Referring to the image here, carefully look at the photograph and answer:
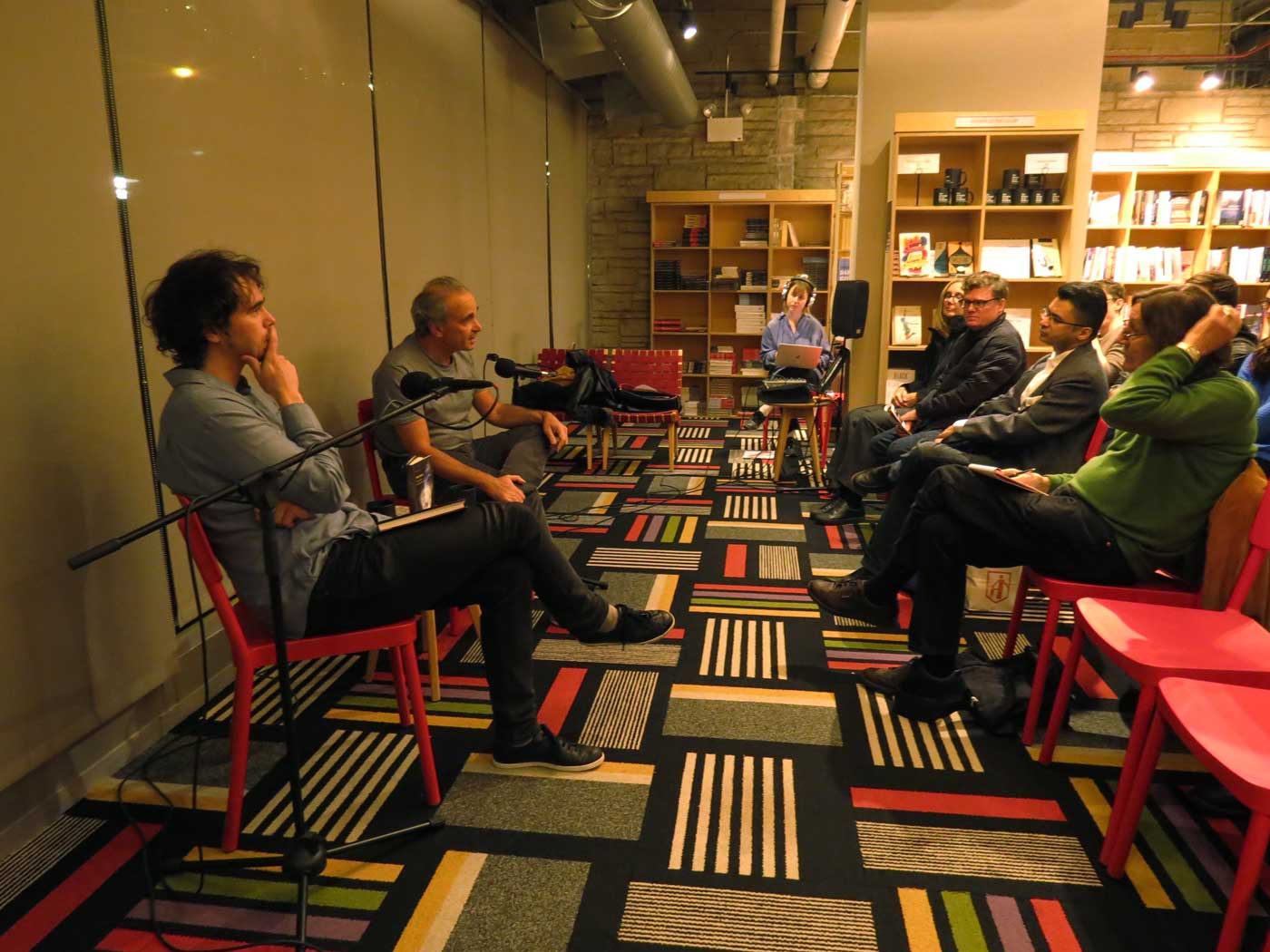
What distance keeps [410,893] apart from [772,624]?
5.64ft

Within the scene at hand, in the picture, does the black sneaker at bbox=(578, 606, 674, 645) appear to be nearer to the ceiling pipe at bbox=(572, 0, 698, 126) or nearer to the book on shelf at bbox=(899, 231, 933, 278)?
the book on shelf at bbox=(899, 231, 933, 278)

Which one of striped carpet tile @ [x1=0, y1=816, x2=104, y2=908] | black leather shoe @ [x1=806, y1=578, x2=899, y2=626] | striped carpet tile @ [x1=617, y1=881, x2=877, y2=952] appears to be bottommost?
striped carpet tile @ [x1=0, y1=816, x2=104, y2=908]

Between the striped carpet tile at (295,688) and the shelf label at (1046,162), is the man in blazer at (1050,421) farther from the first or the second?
the shelf label at (1046,162)

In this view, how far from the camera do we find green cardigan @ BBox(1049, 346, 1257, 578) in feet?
6.62

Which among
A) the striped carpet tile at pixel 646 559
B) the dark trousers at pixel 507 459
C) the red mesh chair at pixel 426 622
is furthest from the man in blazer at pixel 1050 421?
the red mesh chair at pixel 426 622

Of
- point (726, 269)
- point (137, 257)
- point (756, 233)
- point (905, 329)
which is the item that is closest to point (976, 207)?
point (905, 329)

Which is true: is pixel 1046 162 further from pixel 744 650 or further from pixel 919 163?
pixel 744 650

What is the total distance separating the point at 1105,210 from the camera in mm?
6281

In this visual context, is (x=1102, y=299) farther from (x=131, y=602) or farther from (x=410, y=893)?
(x=131, y=602)

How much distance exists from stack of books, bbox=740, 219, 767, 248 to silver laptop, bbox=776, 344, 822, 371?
2.82 m

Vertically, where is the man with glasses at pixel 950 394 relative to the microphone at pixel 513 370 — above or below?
below

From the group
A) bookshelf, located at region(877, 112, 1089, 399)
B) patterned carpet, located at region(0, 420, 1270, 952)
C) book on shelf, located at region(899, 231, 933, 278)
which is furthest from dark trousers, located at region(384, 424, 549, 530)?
book on shelf, located at region(899, 231, 933, 278)

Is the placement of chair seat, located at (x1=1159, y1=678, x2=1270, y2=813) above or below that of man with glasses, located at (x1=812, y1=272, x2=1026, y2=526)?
below

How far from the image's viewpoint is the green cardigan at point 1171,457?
2.02 meters
